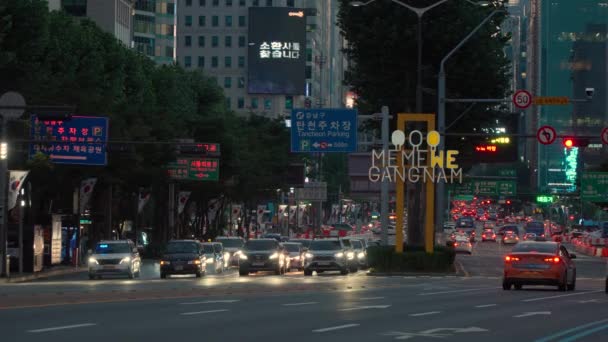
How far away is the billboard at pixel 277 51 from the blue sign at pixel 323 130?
123 m

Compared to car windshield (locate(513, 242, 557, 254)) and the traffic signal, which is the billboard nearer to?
the traffic signal

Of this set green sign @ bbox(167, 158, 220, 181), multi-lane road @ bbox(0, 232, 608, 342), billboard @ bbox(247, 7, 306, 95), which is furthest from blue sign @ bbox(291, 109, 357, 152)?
billboard @ bbox(247, 7, 306, 95)

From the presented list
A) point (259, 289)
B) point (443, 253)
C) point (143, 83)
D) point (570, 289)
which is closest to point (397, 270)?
point (443, 253)

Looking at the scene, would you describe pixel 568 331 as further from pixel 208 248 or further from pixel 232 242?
pixel 232 242

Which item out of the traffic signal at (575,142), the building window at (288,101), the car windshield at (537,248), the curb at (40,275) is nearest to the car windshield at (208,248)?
the curb at (40,275)

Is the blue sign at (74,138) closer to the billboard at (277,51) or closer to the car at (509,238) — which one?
the car at (509,238)

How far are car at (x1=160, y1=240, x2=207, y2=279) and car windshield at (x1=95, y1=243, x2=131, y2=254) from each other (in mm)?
1695

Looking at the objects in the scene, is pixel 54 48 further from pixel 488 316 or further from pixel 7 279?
pixel 488 316

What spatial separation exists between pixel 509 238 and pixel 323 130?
72957 millimetres

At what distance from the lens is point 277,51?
7200 inches

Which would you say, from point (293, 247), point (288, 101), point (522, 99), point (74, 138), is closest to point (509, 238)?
point (293, 247)

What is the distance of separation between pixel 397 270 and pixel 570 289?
44.3 ft

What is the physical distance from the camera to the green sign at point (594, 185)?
106 m

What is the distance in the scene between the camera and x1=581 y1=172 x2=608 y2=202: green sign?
10600 cm
